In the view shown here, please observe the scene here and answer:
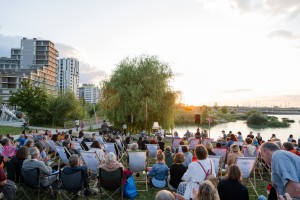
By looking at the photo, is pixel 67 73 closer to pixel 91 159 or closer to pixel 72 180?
pixel 91 159

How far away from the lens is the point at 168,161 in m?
8.44

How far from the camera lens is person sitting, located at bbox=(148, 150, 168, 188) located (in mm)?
6680

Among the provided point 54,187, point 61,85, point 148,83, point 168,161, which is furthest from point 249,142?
point 61,85

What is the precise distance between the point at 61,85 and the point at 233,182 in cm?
14921

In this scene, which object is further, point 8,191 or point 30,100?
point 30,100

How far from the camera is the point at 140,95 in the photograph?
22328 mm

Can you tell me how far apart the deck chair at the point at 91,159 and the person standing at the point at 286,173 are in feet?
15.1

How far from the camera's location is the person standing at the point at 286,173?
8.86 feet

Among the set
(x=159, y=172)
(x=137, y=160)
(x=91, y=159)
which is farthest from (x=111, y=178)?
(x=137, y=160)

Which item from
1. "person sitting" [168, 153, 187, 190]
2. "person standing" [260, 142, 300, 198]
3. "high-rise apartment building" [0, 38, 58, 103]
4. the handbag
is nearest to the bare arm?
"person standing" [260, 142, 300, 198]

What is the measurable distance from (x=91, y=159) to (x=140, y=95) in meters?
15.8

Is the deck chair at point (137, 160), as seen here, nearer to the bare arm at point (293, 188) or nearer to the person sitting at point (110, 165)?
the person sitting at point (110, 165)

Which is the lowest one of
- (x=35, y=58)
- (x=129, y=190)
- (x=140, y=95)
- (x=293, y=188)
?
(x=129, y=190)

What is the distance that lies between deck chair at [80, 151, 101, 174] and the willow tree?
49.9 ft
